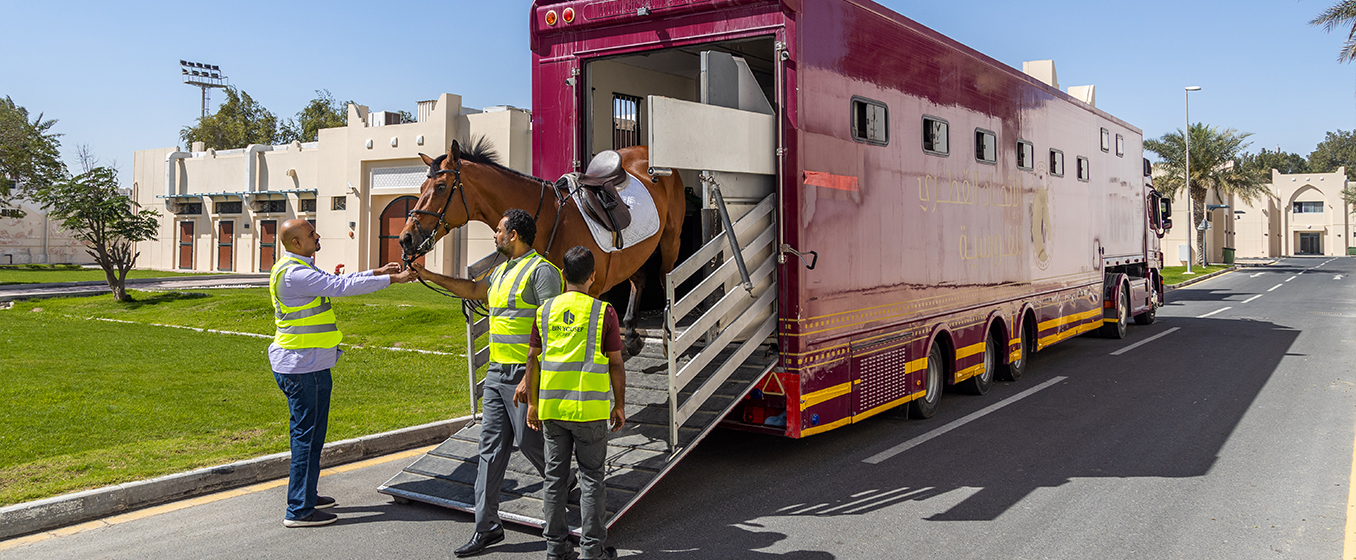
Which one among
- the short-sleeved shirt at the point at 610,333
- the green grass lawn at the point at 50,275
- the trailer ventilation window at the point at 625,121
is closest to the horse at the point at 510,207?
the trailer ventilation window at the point at 625,121

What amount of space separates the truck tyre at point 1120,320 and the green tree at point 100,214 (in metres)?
22.7

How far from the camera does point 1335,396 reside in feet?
34.2

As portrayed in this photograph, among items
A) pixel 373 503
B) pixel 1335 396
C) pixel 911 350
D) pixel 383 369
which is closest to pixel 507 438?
pixel 373 503

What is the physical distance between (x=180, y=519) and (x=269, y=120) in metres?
75.3

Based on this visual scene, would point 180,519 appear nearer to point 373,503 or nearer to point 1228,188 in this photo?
point 373,503

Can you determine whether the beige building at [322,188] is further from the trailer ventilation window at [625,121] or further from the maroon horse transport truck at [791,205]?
the maroon horse transport truck at [791,205]

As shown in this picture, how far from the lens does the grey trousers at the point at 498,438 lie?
16.7ft

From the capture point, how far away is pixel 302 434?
18.5 ft

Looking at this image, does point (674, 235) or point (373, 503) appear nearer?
point (373, 503)

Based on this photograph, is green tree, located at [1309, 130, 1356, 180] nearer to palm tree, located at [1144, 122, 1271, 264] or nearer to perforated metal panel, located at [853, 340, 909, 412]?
palm tree, located at [1144, 122, 1271, 264]

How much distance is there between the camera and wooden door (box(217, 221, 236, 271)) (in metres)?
44.4

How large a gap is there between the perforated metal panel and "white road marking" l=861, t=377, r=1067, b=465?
0.40 meters

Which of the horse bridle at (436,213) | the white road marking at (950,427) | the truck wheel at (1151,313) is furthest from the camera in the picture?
the truck wheel at (1151,313)

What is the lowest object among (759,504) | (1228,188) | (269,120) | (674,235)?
(759,504)
